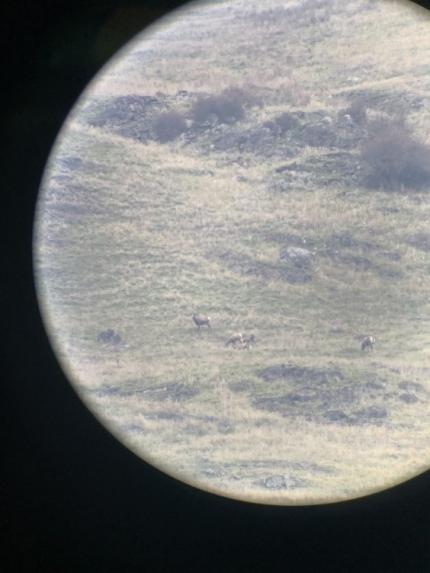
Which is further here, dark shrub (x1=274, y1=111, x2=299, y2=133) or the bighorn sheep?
dark shrub (x1=274, y1=111, x2=299, y2=133)

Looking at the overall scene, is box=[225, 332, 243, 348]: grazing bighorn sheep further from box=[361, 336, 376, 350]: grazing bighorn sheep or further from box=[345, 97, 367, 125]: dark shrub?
box=[345, 97, 367, 125]: dark shrub

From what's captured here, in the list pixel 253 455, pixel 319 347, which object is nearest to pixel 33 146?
pixel 253 455

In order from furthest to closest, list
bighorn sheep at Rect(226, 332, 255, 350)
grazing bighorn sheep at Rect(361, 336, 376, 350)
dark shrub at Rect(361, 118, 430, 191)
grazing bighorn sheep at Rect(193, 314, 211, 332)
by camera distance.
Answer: dark shrub at Rect(361, 118, 430, 191)
grazing bighorn sheep at Rect(193, 314, 211, 332)
bighorn sheep at Rect(226, 332, 255, 350)
grazing bighorn sheep at Rect(361, 336, 376, 350)

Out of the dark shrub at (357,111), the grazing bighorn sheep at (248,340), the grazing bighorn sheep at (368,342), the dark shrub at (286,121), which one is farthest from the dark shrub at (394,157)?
the grazing bighorn sheep at (248,340)

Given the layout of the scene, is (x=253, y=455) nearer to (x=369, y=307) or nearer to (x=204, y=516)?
(x=369, y=307)

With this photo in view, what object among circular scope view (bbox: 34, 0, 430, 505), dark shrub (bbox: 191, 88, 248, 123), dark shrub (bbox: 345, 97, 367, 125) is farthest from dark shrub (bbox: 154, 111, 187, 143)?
dark shrub (bbox: 345, 97, 367, 125)

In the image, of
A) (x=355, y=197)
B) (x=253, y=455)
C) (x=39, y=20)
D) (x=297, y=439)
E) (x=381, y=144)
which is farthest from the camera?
(x=381, y=144)

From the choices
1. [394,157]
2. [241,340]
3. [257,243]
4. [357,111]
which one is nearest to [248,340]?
[241,340]
